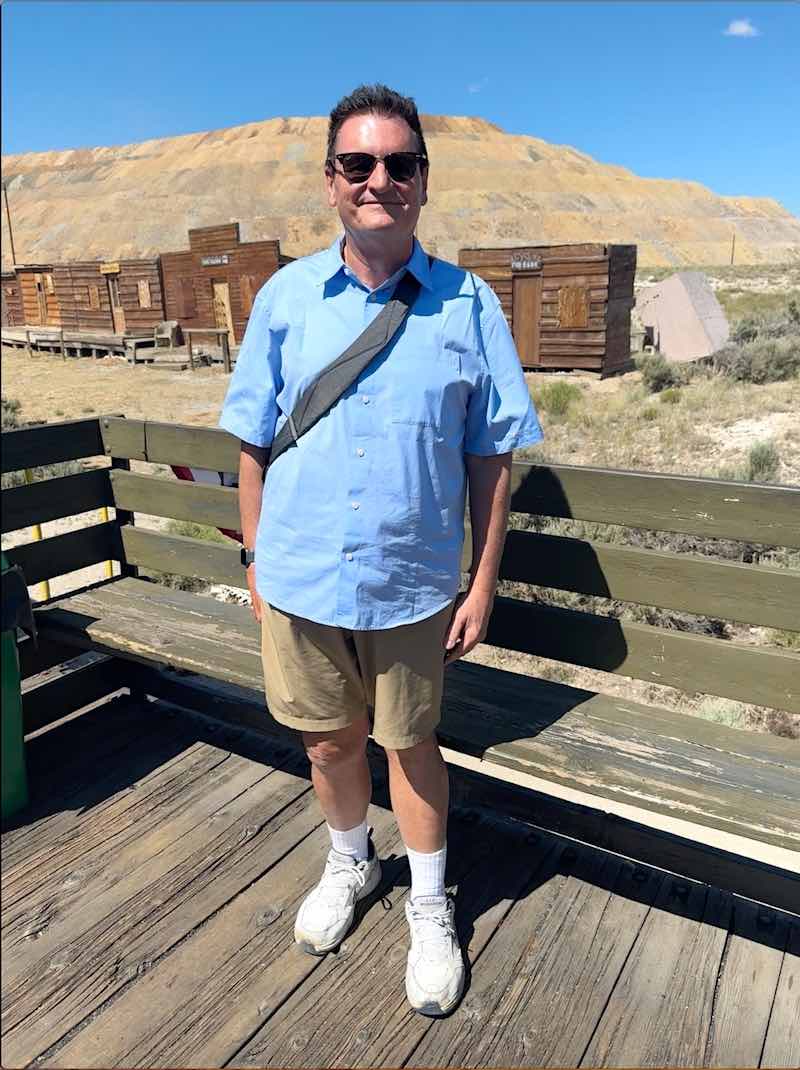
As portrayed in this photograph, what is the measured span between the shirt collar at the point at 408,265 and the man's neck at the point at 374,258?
2 cm

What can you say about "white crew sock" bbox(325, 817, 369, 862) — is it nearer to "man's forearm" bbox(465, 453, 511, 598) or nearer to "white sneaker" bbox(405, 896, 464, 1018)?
"white sneaker" bbox(405, 896, 464, 1018)

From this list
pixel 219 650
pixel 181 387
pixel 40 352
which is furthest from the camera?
pixel 40 352

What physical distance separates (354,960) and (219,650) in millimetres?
1171

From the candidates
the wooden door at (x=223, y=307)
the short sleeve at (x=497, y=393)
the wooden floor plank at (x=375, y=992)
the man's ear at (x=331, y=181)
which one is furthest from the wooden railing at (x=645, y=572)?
the wooden door at (x=223, y=307)

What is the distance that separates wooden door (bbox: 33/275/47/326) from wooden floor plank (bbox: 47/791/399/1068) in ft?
103

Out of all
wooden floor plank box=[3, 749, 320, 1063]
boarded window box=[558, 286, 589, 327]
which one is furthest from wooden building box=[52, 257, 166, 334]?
wooden floor plank box=[3, 749, 320, 1063]

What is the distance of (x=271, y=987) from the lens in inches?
85.8

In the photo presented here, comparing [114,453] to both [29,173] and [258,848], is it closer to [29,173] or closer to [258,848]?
[258,848]

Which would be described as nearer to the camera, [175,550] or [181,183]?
[175,550]

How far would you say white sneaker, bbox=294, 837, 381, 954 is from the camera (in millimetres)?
2279

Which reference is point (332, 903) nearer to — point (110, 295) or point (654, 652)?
point (654, 652)

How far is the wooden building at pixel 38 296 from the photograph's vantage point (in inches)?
1161

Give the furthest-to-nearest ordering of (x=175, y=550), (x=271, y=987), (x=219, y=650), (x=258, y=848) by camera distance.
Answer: (x=175, y=550) → (x=219, y=650) → (x=258, y=848) → (x=271, y=987)

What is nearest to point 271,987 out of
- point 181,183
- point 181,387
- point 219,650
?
point 219,650
